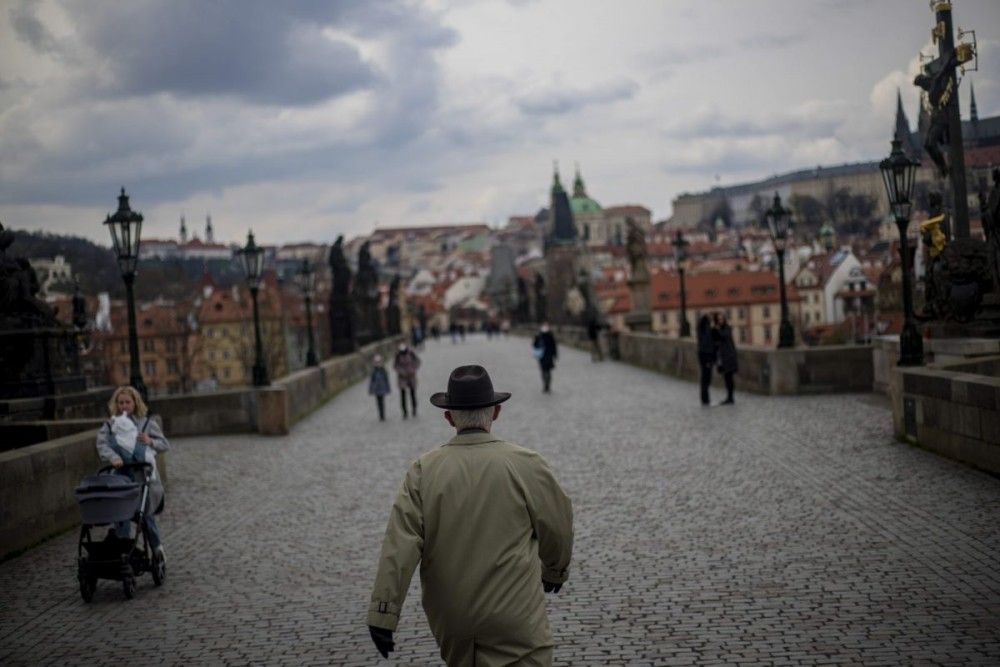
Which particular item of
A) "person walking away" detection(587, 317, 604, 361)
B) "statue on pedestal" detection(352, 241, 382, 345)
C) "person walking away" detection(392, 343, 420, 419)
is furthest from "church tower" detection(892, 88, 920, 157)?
"statue on pedestal" detection(352, 241, 382, 345)

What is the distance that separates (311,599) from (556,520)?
11.8 ft

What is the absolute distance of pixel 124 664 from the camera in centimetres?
624

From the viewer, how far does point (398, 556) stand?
13.7ft

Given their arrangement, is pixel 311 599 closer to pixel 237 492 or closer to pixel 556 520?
pixel 556 520

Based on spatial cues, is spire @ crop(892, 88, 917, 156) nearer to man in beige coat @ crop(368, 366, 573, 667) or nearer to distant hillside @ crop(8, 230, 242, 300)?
distant hillside @ crop(8, 230, 242, 300)

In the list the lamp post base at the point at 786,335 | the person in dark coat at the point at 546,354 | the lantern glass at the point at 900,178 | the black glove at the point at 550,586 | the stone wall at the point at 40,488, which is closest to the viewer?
the black glove at the point at 550,586

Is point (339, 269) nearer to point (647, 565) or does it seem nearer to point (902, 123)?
point (902, 123)

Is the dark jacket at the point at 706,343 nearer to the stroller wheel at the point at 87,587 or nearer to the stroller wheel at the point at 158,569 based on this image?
the stroller wheel at the point at 158,569

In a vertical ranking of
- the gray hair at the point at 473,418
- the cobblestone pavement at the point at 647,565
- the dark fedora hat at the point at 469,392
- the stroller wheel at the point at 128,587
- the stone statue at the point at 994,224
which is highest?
the stone statue at the point at 994,224

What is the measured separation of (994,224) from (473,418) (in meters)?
12.1

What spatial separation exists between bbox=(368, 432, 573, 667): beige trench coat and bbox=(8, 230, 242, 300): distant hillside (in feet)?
45.2

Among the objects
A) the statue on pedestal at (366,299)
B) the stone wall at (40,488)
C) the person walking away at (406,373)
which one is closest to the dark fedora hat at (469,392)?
the stone wall at (40,488)

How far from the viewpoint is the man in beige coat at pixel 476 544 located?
161 inches

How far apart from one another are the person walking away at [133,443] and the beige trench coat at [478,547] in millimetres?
4353
